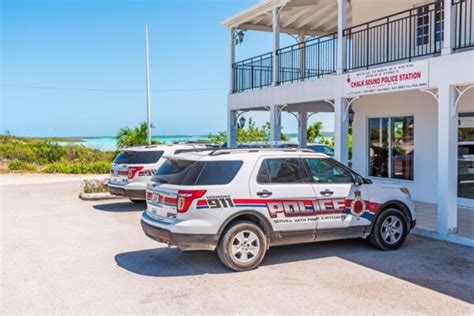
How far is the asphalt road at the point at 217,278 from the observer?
5.39 m

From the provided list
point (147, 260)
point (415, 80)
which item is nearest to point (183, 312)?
point (147, 260)

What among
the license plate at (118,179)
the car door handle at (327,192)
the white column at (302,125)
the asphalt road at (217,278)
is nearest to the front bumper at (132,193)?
Result: the license plate at (118,179)

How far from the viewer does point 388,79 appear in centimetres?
995

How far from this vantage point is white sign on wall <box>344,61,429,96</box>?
30.5 ft

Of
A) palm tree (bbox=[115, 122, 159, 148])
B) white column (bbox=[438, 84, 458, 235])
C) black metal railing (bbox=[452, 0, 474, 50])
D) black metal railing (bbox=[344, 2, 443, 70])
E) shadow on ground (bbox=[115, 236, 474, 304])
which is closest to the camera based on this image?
shadow on ground (bbox=[115, 236, 474, 304])

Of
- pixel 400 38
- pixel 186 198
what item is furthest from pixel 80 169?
pixel 186 198

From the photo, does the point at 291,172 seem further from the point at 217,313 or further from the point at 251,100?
the point at 251,100

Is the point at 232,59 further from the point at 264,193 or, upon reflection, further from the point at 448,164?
the point at 264,193

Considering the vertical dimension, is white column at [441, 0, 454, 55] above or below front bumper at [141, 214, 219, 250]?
above

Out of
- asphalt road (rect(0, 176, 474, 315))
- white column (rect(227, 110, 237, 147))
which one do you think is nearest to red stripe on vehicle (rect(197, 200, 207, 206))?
asphalt road (rect(0, 176, 474, 315))

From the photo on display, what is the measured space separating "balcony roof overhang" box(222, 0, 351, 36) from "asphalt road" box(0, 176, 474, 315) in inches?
316

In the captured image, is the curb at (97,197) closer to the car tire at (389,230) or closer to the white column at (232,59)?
the white column at (232,59)

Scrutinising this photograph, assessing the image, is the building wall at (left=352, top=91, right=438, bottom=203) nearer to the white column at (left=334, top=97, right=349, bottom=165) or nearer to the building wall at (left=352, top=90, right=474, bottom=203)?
the building wall at (left=352, top=90, right=474, bottom=203)

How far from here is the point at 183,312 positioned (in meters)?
5.18
